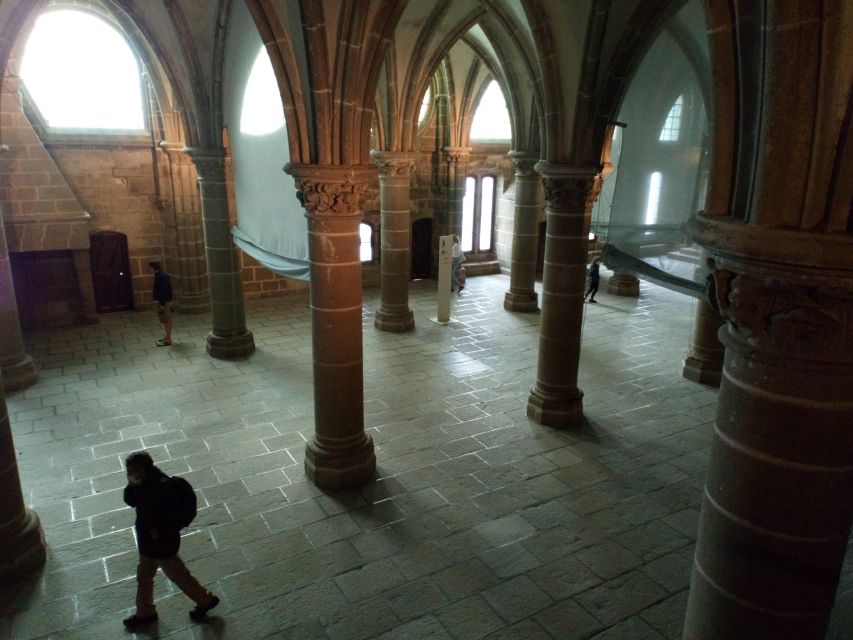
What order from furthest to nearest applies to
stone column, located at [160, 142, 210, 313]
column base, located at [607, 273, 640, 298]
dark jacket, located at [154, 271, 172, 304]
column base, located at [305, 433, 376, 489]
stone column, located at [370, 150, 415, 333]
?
column base, located at [607, 273, 640, 298]
stone column, located at [160, 142, 210, 313]
stone column, located at [370, 150, 415, 333]
dark jacket, located at [154, 271, 172, 304]
column base, located at [305, 433, 376, 489]

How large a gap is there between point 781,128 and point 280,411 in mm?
6431

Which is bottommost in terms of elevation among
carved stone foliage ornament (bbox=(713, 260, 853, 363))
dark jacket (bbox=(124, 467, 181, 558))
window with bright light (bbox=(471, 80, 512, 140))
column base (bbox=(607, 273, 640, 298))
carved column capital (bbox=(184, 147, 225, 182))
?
column base (bbox=(607, 273, 640, 298))

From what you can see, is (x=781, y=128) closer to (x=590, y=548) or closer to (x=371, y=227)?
(x=590, y=548)

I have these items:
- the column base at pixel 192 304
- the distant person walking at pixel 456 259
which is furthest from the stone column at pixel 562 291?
the column base at pixel 192 304

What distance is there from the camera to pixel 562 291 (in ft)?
23.0

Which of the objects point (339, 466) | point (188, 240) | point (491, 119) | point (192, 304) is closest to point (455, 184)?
point (491, 119)

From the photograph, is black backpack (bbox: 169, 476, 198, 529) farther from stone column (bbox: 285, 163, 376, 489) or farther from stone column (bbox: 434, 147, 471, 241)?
stone column (bbox: 434, 147, 471, 241)

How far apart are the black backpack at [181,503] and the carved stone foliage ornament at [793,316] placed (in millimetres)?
3216

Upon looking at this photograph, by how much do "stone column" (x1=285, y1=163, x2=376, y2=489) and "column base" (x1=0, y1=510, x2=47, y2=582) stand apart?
89.2 inches

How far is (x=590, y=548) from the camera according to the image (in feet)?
16.6

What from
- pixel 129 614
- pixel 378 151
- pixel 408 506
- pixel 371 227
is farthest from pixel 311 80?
pixel 371 227

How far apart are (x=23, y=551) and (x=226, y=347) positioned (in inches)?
198

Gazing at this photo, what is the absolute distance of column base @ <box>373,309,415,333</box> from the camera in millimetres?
11023

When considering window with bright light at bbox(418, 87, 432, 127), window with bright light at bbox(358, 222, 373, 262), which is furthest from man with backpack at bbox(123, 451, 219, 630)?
window with bright light at bbox(418, 87, 432, 127)
